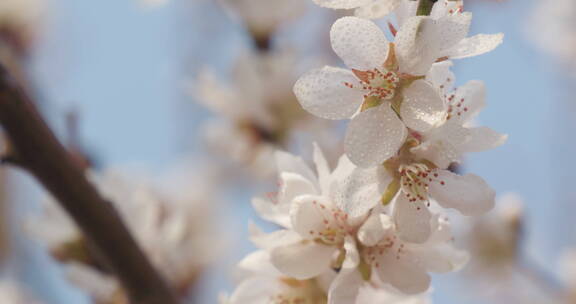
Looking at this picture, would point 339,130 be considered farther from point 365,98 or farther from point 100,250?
point 365,98

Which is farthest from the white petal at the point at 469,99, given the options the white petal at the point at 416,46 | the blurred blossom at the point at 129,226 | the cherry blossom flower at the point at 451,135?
the blurred blossom at the point at 129,226

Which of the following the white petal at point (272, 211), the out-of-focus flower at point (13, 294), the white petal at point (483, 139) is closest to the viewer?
the white petal at point (483, 139)

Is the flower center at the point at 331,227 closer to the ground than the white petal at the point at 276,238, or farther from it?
closer to the ground

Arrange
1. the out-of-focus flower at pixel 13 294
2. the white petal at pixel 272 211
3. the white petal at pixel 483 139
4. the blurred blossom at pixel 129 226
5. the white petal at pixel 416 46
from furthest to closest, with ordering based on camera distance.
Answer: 1. the out-of-focus flower at pixel 13 294
2. the blurred blossom at pixel 129 226
3. the white petal at pixel 272 211
4. the white petal at pixel 483 139
5. the white petal at pixel 416 46

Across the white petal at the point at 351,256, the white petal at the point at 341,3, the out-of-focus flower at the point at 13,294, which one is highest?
the out-of-focus flower at the point at 13,294

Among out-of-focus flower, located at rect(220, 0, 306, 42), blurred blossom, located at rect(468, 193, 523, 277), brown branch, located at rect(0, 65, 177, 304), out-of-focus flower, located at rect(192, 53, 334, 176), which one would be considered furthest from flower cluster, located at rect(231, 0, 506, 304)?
blurred blossom, located at rect(468, 193, 523, 277)

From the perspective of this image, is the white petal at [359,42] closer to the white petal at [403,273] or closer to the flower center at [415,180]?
the flower center at [415,180]

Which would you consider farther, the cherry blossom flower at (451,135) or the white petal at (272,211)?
the white petal at (272,211)

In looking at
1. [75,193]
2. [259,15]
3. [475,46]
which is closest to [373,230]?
[475,46]

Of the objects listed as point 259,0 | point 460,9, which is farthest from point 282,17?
point 460,9
